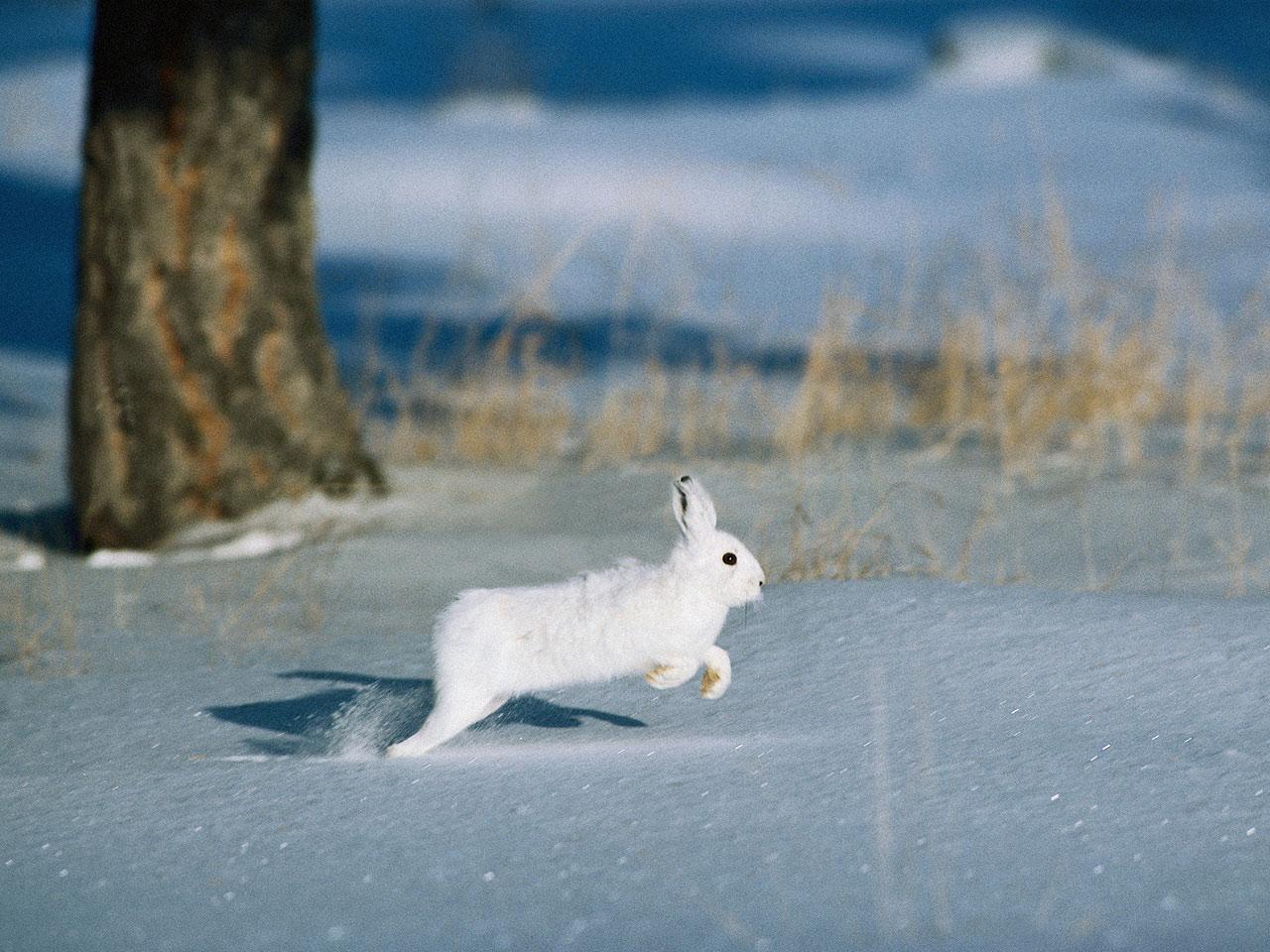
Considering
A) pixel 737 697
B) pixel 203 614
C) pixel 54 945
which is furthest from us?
pixel 203 614

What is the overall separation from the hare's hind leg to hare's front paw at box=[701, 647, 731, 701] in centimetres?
33

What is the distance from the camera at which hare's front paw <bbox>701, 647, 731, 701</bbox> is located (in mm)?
2381

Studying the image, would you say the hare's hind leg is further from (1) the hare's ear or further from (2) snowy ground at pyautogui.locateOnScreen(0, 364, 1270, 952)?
(1) the hare's ear

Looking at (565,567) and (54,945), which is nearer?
(54,945)

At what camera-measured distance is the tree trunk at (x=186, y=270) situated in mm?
4281

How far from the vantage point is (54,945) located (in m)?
1.84

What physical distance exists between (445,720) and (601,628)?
265 millimetres

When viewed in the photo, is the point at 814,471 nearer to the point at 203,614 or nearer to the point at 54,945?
the point at 203,614

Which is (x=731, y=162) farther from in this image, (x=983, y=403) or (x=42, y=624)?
(x=42, y=624)

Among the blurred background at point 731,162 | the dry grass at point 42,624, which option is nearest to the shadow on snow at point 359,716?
the dry grass at point 42,624

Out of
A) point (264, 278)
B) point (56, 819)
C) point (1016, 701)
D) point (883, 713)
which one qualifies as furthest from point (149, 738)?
point (264, 278)

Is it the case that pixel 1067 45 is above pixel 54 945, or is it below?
above

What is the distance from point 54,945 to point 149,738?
0.81 metres

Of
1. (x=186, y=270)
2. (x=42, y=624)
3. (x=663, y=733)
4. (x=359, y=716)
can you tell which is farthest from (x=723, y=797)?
(x=186, y=270)
